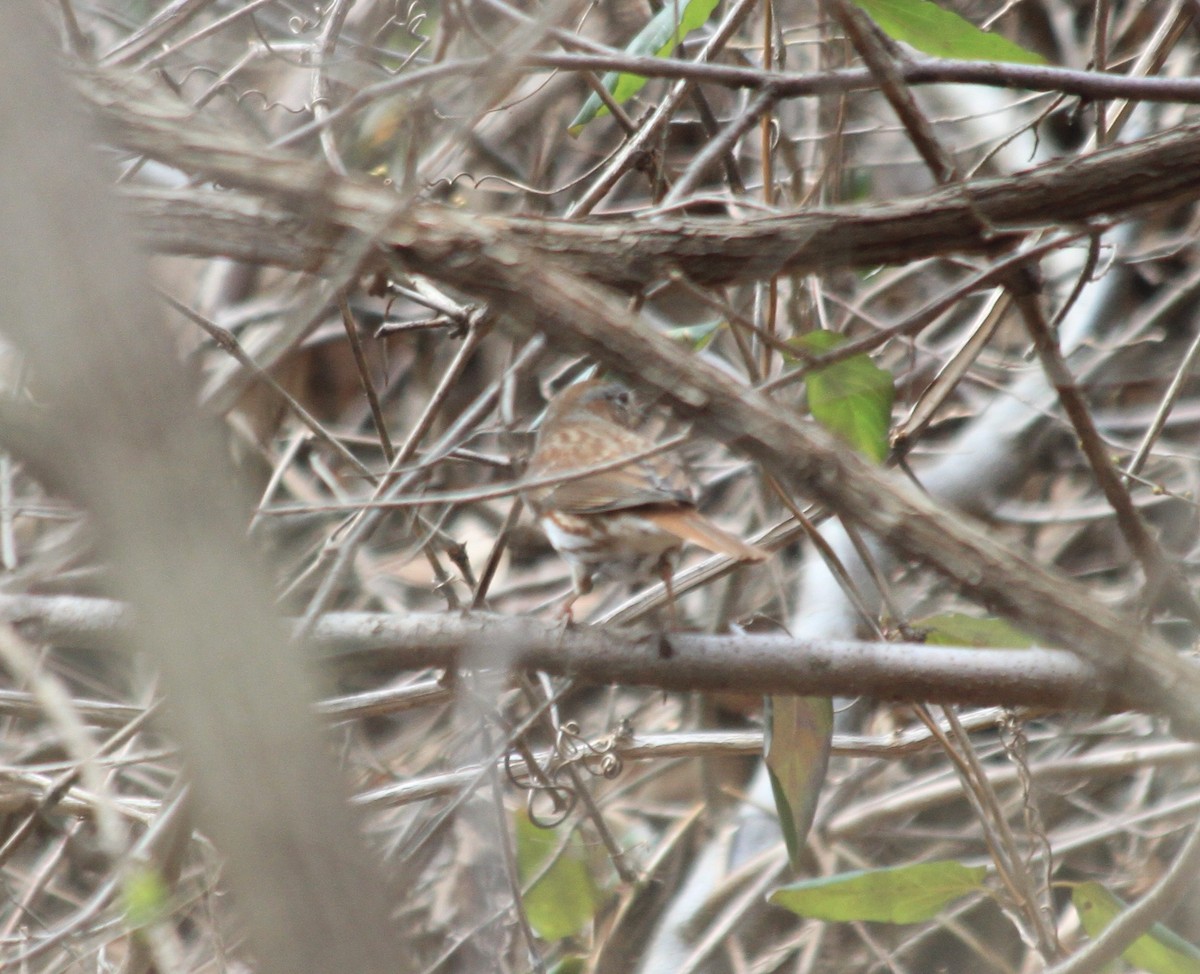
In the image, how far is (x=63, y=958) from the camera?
3.14 metres

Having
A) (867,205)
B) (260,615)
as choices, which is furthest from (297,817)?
(867,205)

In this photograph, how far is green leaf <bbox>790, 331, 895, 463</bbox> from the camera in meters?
2.47

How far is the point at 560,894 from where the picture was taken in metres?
3.46

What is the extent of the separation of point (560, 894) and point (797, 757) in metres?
1.13

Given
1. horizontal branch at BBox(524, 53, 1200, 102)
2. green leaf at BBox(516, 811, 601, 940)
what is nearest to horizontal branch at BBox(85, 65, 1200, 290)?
horizontal branch at BBox(524, 53, 1200, 102)

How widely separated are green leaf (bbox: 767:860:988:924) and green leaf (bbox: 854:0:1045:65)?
1582mm

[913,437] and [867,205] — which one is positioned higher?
[867,205]

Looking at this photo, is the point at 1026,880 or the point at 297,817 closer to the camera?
the point at 297,817

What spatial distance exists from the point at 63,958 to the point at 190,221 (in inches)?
82.3

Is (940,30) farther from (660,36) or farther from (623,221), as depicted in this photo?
(623,221)

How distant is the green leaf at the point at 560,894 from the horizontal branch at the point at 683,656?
1052mm

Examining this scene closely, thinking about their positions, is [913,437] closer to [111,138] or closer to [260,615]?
[111,138]

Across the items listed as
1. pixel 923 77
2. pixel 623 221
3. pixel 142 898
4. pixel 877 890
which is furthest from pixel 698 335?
pixel 142 898

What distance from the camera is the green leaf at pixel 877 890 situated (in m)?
2.49
